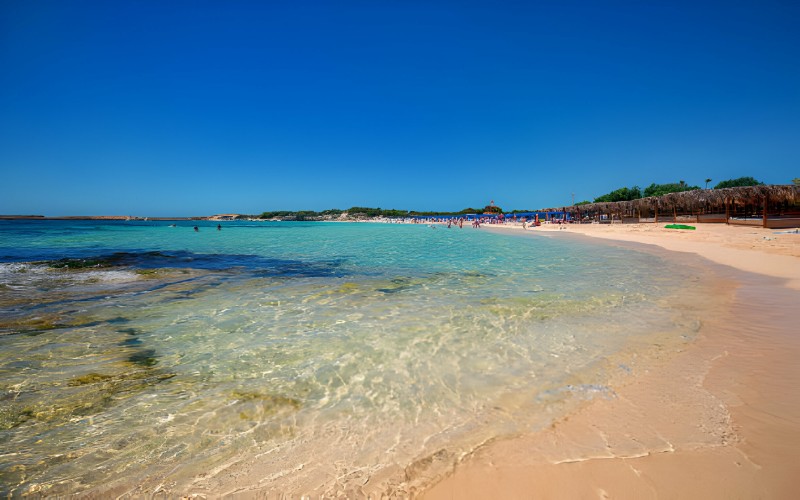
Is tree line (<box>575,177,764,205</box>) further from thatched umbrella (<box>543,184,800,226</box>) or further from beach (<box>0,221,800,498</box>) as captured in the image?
beach (<box>0,221,800,498</box>)

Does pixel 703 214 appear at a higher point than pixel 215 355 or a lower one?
higher

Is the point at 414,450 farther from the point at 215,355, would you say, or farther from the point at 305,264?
the point at 305,264

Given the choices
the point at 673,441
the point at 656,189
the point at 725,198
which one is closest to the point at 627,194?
the point at 656,189

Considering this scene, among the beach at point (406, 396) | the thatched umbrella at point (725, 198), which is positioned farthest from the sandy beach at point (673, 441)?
the thatched umbrella at point (725, 198)

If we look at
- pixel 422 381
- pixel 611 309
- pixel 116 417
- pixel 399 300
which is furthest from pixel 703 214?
pixel 116 417

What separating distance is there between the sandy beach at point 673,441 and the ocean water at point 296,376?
0.20 metres

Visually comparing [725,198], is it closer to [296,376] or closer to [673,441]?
[673,441]

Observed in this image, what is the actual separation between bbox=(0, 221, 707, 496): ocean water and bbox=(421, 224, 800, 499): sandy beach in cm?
20

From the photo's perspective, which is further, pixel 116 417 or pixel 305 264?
pixel 305 264

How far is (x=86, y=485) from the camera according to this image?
204 centimetres

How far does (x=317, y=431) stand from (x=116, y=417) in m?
1.71

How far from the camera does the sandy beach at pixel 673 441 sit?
A: 1.94 meters

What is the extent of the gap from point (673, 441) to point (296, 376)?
126 inches

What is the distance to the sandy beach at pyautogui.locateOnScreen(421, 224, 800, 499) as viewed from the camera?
1.94 metres
